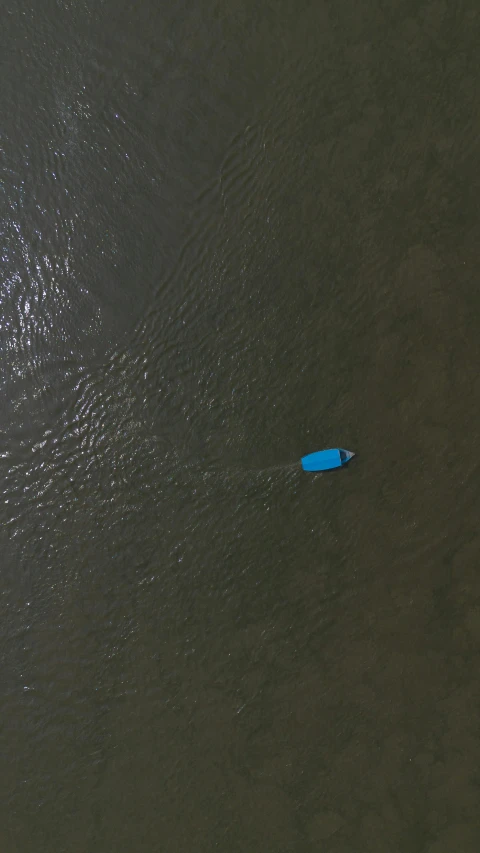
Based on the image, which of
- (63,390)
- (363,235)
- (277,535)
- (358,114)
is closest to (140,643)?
(277,535)

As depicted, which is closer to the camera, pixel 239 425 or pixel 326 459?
pixel 326 459

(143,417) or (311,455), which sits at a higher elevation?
(143,417)

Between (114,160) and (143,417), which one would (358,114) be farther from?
(143,417)

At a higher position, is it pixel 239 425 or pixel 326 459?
pixel 239 425

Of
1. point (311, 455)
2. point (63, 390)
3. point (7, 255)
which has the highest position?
point (7, 255)
